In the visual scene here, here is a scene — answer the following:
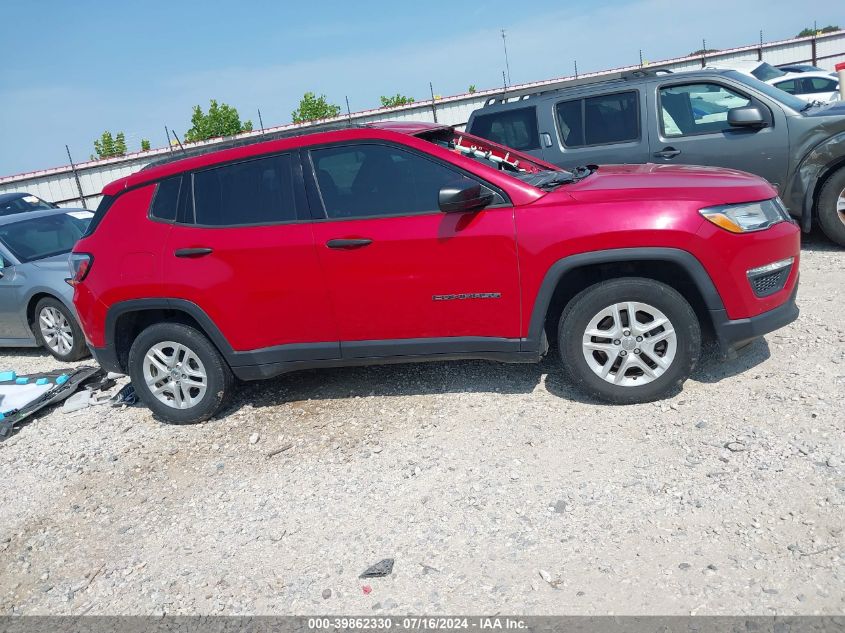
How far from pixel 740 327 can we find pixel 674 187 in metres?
0.89

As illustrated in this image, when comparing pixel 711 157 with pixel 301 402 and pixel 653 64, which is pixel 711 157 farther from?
pixel 653 64

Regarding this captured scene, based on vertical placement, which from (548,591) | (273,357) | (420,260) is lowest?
(548,591)

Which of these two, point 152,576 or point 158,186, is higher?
point 158,186

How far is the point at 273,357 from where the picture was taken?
A: 4.88 meters

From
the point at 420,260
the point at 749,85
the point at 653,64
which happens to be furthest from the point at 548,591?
the point at 653,64

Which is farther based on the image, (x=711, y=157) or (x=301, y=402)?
(x=711, y=157)

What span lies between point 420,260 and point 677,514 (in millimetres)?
2035

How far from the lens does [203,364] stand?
5.04 m

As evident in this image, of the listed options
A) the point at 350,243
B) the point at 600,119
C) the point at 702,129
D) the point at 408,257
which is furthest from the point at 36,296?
the point at 702,129

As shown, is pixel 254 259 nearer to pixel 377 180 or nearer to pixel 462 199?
pixel 377 180

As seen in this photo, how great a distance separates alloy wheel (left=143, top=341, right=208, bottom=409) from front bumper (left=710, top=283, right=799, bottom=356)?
11.1 feet

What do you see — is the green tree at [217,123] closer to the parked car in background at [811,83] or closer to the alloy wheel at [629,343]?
the parked car in background at [811,83]

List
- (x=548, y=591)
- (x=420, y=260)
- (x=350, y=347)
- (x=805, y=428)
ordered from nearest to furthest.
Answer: (x=548, y=591) < (x=805, y=428) < (x=420, y=260) < (x=350, y=347)

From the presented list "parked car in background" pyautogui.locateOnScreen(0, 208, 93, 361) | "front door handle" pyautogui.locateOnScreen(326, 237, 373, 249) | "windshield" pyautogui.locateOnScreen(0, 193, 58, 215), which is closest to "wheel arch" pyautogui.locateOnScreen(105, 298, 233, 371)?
"front door handle" pyautogui.locateOnScreen(326, 237, 373, 249)
